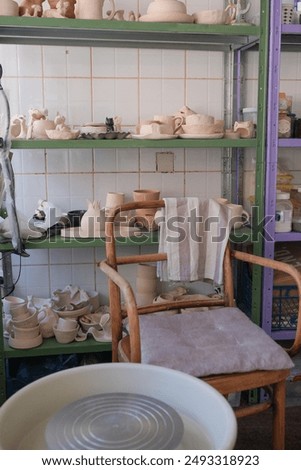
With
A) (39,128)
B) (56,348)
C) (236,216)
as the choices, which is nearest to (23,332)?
(56,348)

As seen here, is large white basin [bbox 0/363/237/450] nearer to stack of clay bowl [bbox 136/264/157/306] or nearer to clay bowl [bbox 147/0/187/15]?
stack of clay bowl [bbox 136/264/157/306]

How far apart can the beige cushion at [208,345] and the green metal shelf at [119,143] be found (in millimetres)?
648

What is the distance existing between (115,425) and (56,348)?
1136 millimetres

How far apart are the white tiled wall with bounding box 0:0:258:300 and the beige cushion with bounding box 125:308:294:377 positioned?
2.79ft

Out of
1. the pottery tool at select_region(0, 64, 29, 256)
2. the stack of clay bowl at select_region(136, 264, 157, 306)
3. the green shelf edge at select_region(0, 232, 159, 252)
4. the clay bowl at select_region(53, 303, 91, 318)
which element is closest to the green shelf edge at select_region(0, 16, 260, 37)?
the pottery tool at select_region(0, 64, 29, 256)

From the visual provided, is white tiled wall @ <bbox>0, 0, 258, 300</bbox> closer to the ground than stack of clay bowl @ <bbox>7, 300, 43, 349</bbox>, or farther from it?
farther from it

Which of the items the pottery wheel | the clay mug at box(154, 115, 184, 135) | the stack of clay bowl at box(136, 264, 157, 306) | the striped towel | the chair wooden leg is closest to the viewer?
the pottery wheel

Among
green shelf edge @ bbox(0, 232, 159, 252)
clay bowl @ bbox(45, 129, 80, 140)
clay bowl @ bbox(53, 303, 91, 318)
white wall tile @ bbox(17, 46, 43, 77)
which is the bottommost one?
clay bowl @ bbox(53, 303, 91, 318)

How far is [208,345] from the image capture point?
1.51m

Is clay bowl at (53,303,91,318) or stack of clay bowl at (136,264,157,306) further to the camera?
stack of clay bowl at (136,264,157,306)

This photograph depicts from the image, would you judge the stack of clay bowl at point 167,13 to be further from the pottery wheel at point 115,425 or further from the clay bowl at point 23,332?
the pottery wheel at point 115,425

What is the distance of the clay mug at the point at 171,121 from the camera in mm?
1999

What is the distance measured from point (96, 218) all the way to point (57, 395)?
1.02 m

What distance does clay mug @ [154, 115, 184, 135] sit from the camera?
6.56 feet
